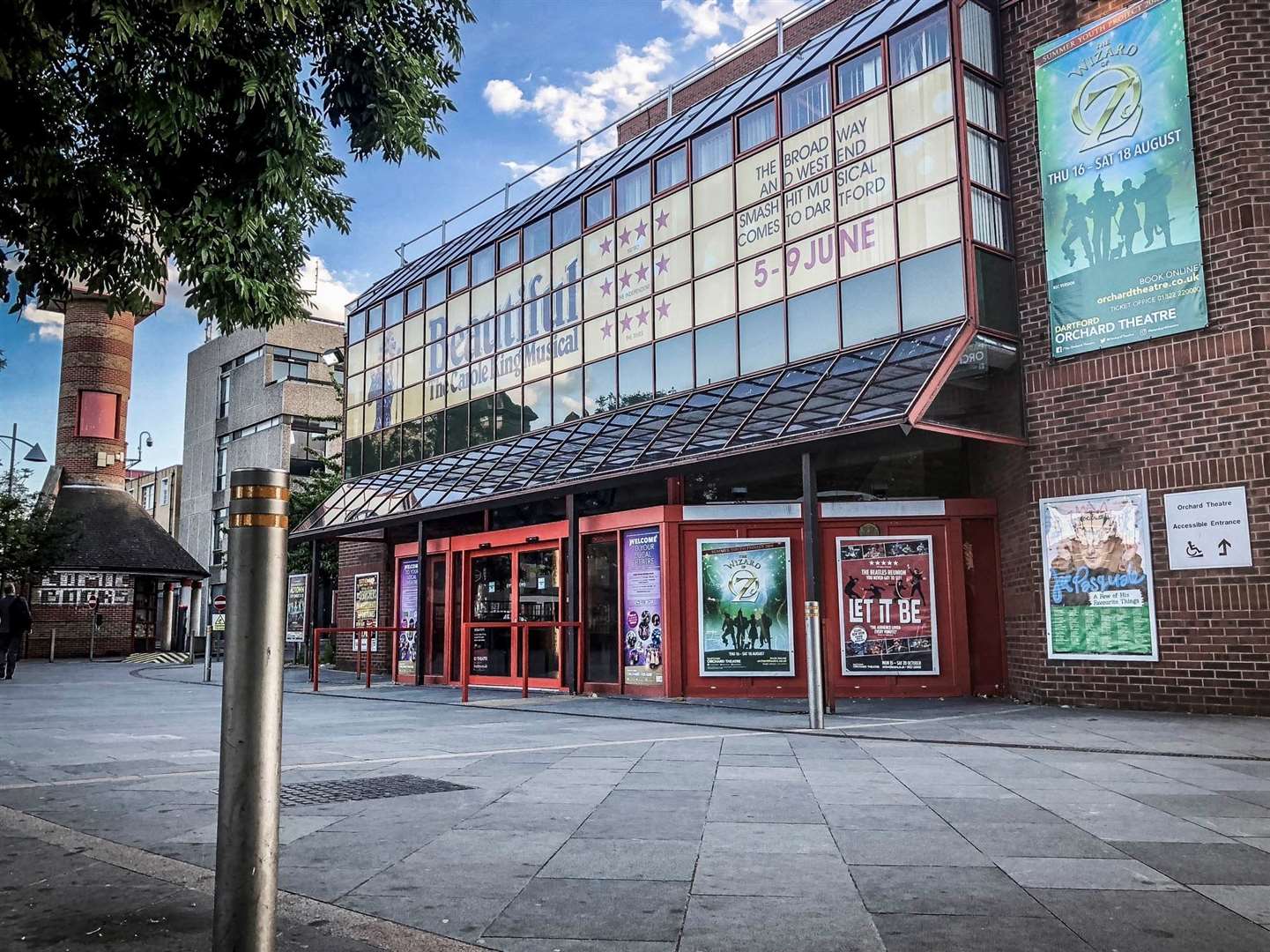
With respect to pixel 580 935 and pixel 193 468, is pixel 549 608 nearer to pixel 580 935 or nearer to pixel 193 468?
pixel 580 935

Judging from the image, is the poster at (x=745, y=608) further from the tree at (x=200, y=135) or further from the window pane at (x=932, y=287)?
the tree at (x=200, y=135)

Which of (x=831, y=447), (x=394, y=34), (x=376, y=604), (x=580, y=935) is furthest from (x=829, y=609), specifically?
(x=376, y=604)

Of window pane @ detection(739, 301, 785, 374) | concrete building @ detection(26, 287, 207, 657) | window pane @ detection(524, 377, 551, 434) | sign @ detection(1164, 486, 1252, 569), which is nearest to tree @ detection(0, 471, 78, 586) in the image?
concrete building @ detection(26, 287, 207, 657)

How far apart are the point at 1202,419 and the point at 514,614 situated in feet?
35.0

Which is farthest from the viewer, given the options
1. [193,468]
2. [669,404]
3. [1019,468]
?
[193,468]

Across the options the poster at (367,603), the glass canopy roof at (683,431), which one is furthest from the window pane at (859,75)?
the poster at (367,603)

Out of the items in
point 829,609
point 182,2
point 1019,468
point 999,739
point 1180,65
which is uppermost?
point 1180,65

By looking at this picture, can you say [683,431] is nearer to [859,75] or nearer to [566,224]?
[859,75]

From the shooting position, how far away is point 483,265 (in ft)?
68.5

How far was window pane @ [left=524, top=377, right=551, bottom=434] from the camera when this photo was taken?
61.4 feet

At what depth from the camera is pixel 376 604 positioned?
22.0 metres

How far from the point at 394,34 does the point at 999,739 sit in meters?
7.56

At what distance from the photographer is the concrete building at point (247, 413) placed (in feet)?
143

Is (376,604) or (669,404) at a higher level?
(669,404)
